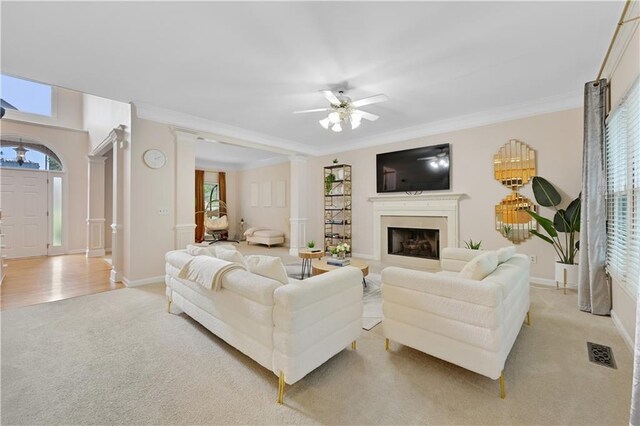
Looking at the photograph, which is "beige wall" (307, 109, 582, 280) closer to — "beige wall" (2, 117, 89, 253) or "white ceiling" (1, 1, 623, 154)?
"white ceiling" (1, 1, 623, 154)

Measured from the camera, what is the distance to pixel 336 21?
86.4 inches

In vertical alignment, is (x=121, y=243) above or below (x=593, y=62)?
below

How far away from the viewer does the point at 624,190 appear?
2.47 m

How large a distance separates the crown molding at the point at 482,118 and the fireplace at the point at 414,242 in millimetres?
1795

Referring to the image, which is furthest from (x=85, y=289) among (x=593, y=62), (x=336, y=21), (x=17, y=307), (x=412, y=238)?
(x=593, y=62)

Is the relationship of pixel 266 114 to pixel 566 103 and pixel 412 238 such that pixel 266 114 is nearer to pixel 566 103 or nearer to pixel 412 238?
pixel 412 238

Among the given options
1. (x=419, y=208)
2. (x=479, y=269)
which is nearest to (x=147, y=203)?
(x=479, y=269)

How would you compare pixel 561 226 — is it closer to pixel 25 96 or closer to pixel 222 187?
pixel 222 187

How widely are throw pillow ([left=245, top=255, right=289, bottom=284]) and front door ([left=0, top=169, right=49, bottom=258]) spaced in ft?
23.9

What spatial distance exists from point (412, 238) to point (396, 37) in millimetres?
3831

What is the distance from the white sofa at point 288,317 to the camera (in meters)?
1.64

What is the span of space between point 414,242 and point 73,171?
322 inches

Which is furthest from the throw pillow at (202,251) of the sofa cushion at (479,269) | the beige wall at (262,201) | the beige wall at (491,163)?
the beige wall at (262,201)

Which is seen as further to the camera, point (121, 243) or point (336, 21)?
point (121, 243)
